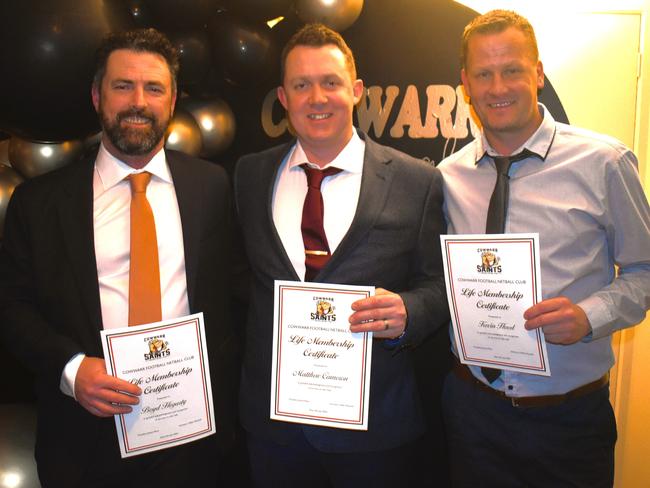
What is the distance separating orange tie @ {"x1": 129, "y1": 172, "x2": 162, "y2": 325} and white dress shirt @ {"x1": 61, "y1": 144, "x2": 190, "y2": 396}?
0.16 ft

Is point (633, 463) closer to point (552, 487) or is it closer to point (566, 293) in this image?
point (552, 487)

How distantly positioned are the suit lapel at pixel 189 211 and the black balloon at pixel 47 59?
444mm

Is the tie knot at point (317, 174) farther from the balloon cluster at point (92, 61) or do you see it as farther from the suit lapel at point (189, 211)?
the balloon cluster at point (92, 61)

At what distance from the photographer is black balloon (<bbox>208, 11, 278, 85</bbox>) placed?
2.49 metres

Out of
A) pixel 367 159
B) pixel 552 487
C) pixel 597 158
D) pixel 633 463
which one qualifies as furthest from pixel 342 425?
pixel 633 463

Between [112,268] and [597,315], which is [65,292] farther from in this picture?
[597,315]

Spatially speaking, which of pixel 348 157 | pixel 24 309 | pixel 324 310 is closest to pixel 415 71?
pixel 348 157

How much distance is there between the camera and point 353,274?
188cm

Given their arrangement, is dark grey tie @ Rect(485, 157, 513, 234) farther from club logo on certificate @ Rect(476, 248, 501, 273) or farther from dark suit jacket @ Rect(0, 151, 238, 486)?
dark suit jacket @ Rect(0, 151, 238, 486)

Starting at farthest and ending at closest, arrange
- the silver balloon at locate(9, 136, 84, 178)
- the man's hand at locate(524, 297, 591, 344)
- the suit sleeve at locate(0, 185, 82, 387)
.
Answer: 1. the silver balloon at locate(9, 136, 84, 178)
2. the suit sleeve at locate(0, 185, 82, 387)
3. the man's hand at locate(524, 297, 591, 344)

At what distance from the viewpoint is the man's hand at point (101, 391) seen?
5.51 feet

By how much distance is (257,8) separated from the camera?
244cm

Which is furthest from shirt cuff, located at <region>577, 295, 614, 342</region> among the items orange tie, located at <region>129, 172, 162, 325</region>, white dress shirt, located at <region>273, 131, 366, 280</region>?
orange tie, located at <region>129, 172, 162, 325</region>

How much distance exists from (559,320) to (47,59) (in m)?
1.97
